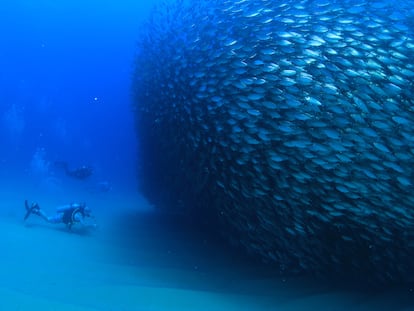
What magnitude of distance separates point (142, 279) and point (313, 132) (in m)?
3.94

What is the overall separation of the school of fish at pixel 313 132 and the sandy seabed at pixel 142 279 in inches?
23.4

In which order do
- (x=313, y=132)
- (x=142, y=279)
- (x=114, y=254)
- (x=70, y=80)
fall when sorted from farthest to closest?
(x=70, y=80), (x=114, y=254), (x=142, y=279), (x=313, y=132)

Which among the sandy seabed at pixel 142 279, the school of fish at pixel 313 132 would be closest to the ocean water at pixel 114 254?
the sandy seabed at pixel 142 279

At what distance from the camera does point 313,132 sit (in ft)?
20.5

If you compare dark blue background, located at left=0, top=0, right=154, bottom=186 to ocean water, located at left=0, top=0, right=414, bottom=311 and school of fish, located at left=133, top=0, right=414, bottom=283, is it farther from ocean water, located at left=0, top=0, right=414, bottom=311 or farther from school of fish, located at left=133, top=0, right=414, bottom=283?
school of fish, located at left=133, top=0, right=414, bottom=283

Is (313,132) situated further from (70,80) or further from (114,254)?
(70,80)

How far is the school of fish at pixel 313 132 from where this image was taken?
5.93 metres

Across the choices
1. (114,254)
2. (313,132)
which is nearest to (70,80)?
(114,254)

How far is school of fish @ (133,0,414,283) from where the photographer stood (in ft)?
19.5

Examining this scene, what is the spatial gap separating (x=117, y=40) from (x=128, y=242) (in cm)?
3712

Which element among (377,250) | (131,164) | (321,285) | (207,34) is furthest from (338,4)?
(131,164)

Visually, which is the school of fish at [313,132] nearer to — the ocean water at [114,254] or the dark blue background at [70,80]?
the ocean water at [114,254]

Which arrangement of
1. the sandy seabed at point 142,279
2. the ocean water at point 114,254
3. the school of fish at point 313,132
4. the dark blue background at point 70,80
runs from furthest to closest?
the dark blue background at point 70,80, the school of fish at point 313,132, the ocean water at point 114,254, the sandy seabed at point 142,279

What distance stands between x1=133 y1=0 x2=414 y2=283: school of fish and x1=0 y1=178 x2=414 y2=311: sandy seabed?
595mm
